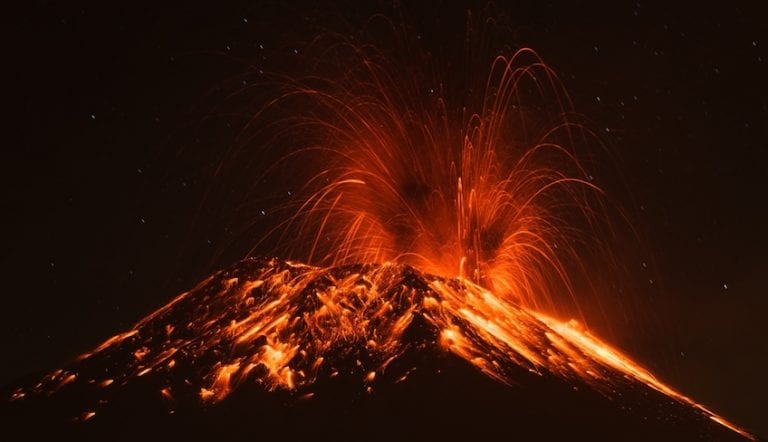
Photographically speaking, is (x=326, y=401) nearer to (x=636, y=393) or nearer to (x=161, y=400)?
(x=161, y=400)

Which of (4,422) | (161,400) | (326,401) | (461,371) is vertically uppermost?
(461,371)

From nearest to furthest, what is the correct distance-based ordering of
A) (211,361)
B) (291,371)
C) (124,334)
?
(291,371), (211,361), (124,334)

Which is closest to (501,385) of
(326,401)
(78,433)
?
(326,401)

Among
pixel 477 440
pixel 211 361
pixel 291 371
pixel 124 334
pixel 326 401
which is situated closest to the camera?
pixel 477 440

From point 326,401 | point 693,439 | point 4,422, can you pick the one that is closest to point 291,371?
point 326,401

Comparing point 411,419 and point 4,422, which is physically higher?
point 411,419

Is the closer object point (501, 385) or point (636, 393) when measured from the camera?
point (501, 385)
